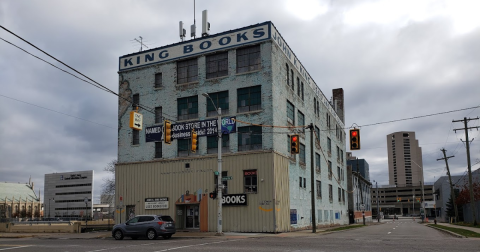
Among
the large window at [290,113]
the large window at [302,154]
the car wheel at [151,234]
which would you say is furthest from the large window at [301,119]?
the car wheel at [151,234]

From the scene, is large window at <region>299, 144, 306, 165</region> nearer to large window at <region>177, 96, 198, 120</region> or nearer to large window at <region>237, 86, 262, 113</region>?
large window at <region>237, 86, 262, 113</region>

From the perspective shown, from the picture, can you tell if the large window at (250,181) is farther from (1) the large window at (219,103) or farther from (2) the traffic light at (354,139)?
(2) the traffic light at (354,139)

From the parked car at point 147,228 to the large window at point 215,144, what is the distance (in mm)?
9951

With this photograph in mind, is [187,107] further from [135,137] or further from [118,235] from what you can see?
[118,235]

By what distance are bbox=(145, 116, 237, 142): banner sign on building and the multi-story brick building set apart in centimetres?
9

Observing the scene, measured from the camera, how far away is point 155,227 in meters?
27.7

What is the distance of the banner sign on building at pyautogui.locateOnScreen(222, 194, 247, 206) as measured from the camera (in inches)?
1370

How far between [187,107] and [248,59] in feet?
23.6

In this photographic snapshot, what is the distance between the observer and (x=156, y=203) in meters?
38.4

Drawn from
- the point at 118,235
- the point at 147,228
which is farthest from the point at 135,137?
the point at 147,228

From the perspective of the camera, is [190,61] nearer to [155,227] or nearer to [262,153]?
[262,153]

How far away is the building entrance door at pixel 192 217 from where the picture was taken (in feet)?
122

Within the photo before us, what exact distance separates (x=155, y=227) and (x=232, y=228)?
29.1ft

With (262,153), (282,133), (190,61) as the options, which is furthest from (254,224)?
(190,61)
